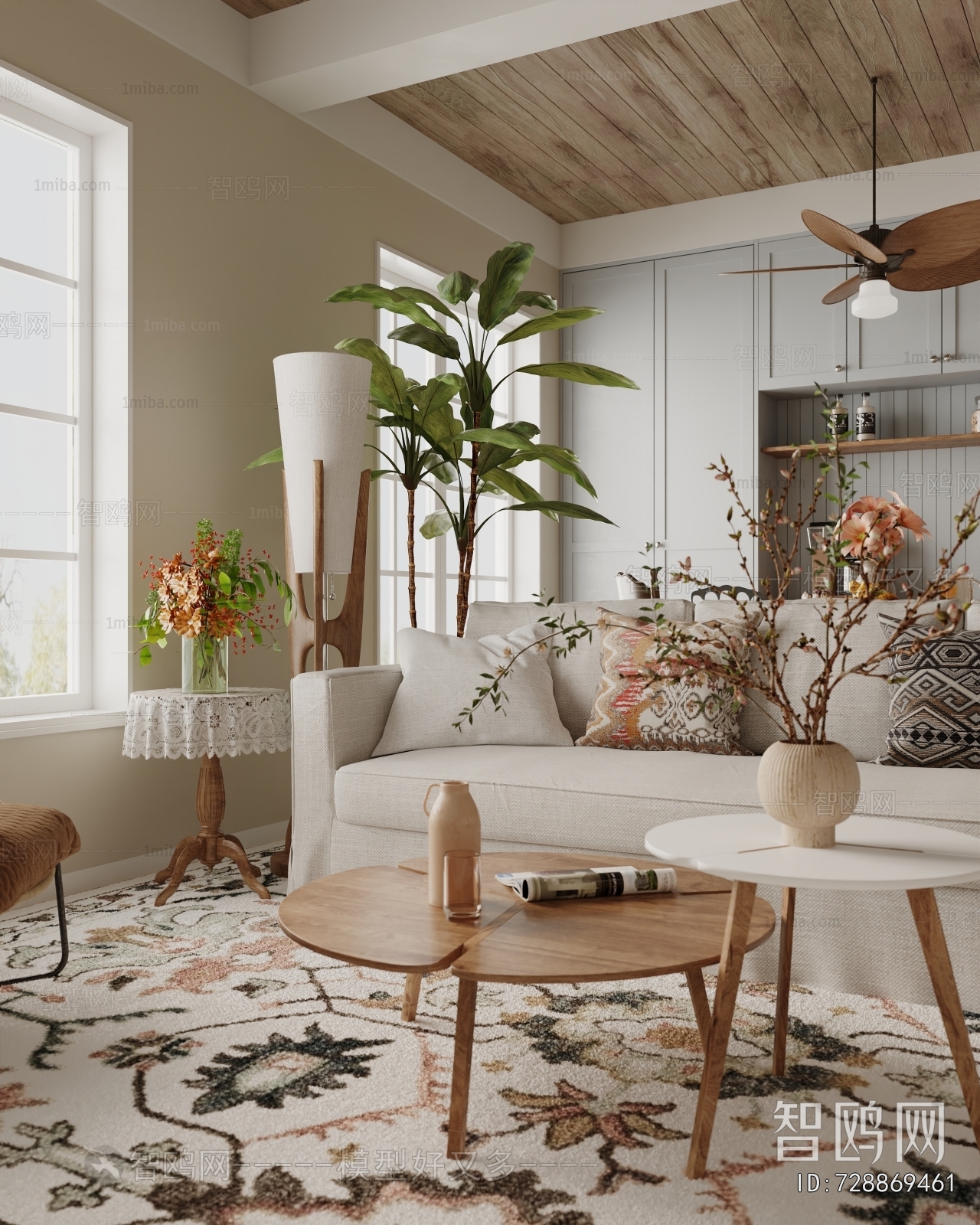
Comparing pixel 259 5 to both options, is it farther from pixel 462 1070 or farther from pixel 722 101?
pixel 462 1070

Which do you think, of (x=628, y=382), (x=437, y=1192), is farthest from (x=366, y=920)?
(x=628, y=382)

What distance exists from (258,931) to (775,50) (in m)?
3.73

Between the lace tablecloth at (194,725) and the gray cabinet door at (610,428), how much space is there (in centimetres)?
291

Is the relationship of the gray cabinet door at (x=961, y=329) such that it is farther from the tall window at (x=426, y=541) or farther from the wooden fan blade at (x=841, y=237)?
the tall window at (x=426, y=541)

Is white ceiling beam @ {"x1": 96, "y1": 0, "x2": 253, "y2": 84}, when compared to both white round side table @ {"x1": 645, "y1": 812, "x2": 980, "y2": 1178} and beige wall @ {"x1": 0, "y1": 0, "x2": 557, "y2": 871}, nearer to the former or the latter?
beige wall @ {"x1": 0, "y1": 0, "x2": 557, "y2": 871}

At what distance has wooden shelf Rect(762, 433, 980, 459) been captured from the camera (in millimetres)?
5113

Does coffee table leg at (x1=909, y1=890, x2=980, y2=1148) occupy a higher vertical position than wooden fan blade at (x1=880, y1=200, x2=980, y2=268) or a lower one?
lower

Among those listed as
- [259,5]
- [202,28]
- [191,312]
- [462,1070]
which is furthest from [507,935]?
[259,5]

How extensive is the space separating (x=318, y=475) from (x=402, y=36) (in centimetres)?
163

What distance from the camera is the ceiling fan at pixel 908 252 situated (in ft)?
11.6

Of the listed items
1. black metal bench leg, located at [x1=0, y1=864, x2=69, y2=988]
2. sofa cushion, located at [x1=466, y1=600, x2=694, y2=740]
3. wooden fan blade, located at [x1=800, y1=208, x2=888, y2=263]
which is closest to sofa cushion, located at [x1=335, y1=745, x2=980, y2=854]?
sofa cushion, located at [x1=466, y1=600, x2=694, y2=740]

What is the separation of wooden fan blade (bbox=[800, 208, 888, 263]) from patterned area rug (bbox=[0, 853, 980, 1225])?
247 cm

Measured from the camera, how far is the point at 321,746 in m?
2.89

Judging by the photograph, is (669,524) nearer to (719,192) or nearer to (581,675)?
(719,192)
